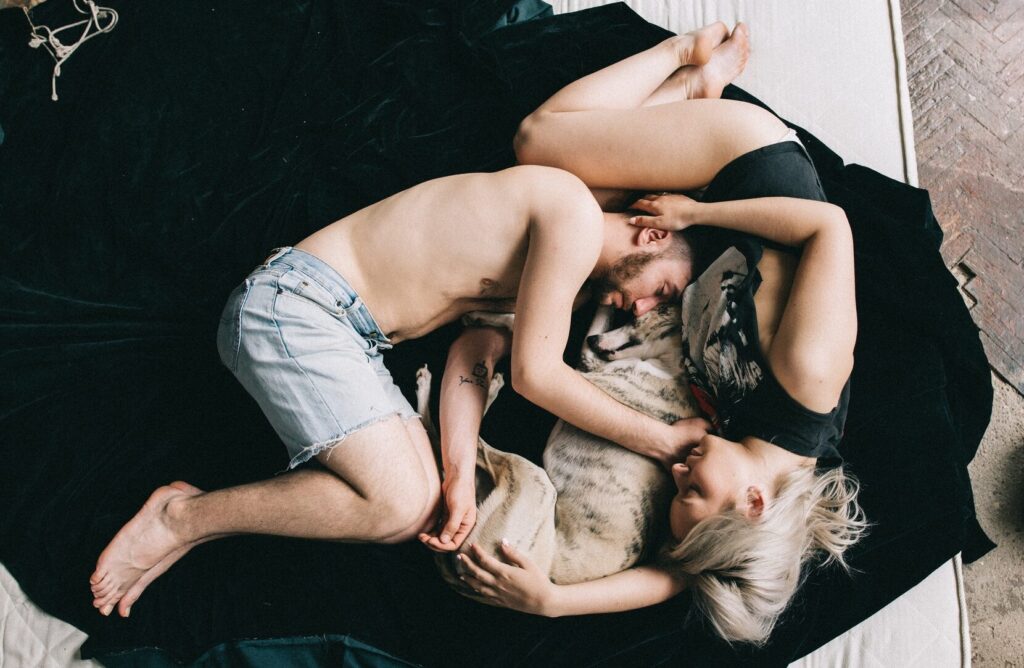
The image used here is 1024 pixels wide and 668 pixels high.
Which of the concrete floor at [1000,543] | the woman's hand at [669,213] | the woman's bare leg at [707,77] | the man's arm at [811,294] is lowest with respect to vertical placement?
the concrete floor at [1000,543]

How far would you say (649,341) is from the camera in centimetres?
173

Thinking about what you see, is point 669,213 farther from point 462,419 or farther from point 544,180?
point 462,419

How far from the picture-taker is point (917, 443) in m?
1.82

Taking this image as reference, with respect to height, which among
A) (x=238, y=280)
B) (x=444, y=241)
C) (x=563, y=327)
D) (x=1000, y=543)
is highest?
(x=444, y=241)

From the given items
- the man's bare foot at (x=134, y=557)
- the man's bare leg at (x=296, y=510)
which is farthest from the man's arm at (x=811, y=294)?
the man's bare foot at (x=134, y=557)

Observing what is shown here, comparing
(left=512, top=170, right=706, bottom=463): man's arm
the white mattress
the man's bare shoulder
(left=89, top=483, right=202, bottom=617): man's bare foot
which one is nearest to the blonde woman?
(left=512, top=170, right=706, bottom=463): man's arm

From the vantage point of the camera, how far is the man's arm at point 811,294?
4.81 ft

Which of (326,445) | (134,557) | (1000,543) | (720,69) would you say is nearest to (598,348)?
(326,445)

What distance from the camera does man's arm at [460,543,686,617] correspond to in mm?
1516

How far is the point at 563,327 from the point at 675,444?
375mm

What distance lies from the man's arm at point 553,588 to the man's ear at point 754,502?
26 cm

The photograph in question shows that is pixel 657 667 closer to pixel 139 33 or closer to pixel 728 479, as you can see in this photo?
pixel 728 479

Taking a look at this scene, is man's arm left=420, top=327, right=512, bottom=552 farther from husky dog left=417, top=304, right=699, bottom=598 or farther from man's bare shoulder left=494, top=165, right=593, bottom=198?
man's bare shoulder left=494, top=165, right=593, bottom=198

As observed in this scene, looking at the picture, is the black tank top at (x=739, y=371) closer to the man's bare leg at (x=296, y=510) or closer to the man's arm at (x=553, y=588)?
the man's arm at (x=553, y=588)
